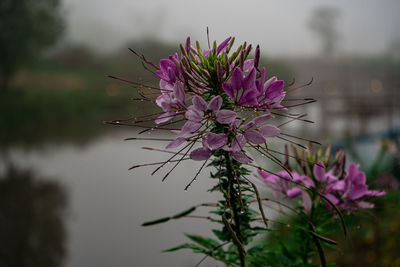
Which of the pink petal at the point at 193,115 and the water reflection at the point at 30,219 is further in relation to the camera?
the water reflection at the point at 30,219

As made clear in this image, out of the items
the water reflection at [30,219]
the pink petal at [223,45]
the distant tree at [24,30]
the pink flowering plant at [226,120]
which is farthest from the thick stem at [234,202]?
the distant tree at [24,30]

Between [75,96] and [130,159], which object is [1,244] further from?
[75,96]

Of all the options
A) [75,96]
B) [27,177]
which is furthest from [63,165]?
[75,96]

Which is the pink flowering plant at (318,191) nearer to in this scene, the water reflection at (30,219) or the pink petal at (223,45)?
the pink petal at (223,45)

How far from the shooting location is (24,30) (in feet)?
8.26

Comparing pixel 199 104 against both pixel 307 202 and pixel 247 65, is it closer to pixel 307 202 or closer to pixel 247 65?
pixel 247 65

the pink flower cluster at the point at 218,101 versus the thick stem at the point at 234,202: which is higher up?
the pink flower cluster at the point at 218,101

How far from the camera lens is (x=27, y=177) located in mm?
2479

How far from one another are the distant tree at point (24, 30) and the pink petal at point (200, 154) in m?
2.59

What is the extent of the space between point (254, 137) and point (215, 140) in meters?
0.04

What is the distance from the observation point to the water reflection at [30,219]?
1.53m

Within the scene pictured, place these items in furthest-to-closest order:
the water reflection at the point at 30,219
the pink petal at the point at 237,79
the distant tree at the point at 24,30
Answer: the distant tree at the point at 24,30 < the water reflection at the point at 30,219 < the pink petal at the point at 237,79

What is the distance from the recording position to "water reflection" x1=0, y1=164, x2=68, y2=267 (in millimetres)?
1533

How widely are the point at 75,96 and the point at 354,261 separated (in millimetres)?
2907
